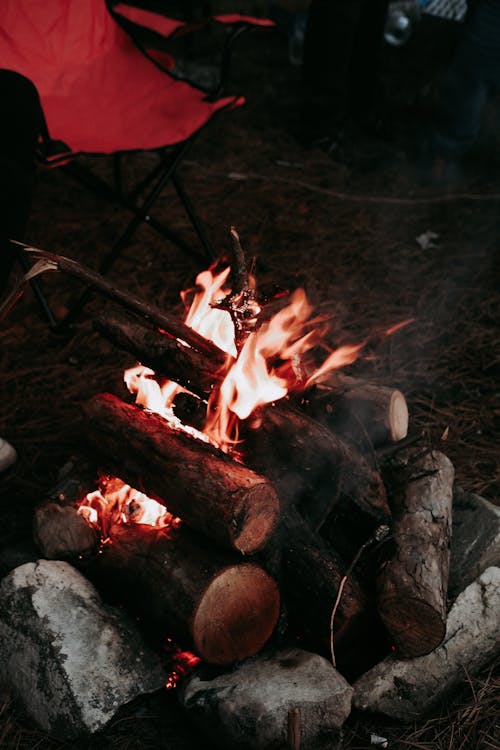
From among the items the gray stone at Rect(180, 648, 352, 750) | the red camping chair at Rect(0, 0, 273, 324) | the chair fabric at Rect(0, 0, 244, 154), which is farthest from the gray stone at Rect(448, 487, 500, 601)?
the chair fabric at Rect(0, 0, 244, 154)

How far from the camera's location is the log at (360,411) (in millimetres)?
2041

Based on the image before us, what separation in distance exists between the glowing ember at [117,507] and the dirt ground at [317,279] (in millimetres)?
166

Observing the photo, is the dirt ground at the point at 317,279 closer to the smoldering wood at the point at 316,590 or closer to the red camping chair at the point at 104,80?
the smoldering wood at the point at 316,590

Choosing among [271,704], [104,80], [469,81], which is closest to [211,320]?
[271,704]

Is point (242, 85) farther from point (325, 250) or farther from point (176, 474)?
point (176, 474)

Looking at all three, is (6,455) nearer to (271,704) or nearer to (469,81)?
(271,704)

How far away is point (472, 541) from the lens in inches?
77.7

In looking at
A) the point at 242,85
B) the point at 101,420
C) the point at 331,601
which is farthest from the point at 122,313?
the point at 242,85

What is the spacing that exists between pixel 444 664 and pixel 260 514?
539 mm

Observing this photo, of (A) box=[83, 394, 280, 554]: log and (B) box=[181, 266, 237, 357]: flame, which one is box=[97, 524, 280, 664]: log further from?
(B) box=[181, 266, 237, 357]: flame

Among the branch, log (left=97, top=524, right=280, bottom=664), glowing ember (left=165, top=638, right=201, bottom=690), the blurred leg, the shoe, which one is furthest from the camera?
the blurred leg

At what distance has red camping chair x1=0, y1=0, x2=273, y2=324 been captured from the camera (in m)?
3.06

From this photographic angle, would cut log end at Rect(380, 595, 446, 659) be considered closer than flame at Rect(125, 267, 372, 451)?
Yes

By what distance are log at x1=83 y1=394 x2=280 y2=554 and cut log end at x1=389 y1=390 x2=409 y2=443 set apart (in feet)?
1.75
